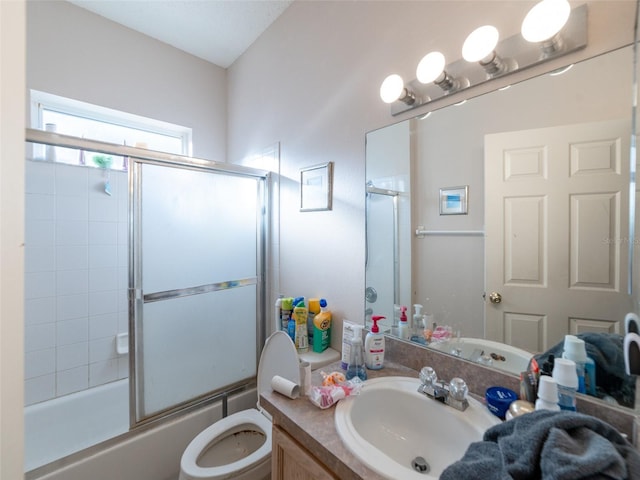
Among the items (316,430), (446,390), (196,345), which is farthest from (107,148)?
(446,390)

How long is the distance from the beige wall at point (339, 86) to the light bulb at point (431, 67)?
5cm

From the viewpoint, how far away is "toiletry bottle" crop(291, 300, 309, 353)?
1.40 metres

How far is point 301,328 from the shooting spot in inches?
55.7

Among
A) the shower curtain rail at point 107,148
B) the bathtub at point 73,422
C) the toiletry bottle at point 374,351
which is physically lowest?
the bathtub at point 73,422

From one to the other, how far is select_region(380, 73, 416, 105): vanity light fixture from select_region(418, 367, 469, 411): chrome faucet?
98 cm

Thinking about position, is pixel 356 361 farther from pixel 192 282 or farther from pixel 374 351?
pixel 192 282

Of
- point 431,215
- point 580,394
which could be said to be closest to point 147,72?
point 431,215

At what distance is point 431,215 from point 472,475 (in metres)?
0.77

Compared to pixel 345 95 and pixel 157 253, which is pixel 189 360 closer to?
pixel 157 253

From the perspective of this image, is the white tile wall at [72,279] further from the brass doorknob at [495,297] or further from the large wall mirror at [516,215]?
the brass doorknob at [495,297]

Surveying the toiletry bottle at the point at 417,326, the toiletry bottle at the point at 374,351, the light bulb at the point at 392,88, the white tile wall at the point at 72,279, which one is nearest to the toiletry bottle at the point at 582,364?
the toiletry bottle at the point at 417,326

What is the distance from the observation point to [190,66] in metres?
2.15

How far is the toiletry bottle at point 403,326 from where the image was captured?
1.08 meters

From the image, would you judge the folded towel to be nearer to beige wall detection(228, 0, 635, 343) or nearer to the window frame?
beige wall detection(228, 0, 635, 343)
